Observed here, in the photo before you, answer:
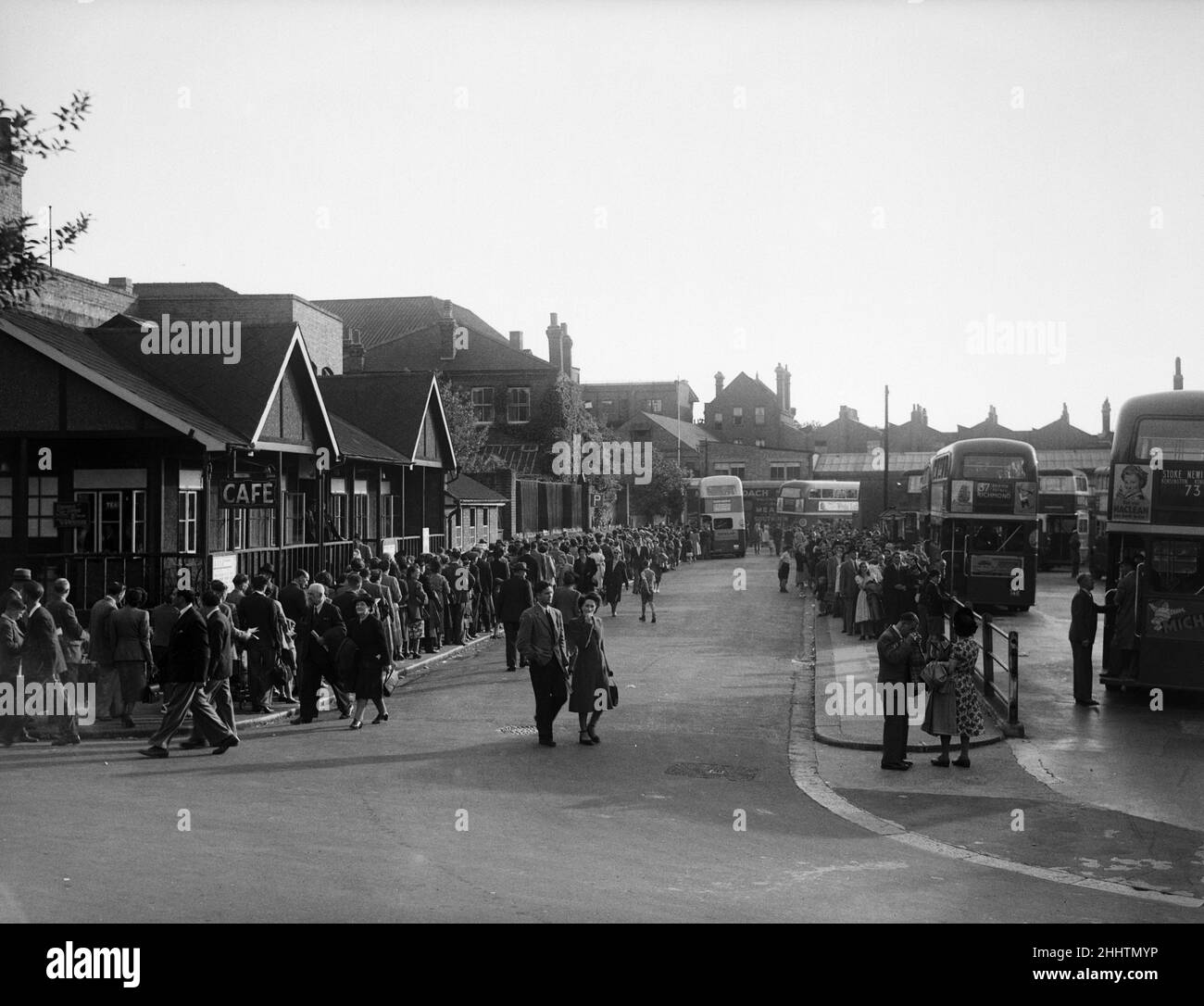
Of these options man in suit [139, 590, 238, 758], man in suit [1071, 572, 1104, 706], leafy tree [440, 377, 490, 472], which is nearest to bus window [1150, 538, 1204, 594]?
man in suit [1071, 572, 1104, 706]

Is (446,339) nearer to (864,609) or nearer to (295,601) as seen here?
(864,609)

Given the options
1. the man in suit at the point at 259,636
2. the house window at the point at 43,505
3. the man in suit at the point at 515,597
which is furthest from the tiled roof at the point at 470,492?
the man in suit at the point at 259,636

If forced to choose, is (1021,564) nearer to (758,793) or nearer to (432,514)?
(432,514)

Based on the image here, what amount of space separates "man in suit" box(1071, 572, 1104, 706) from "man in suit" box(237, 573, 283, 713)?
1045 cm

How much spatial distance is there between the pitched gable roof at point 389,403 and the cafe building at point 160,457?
11.2 feet

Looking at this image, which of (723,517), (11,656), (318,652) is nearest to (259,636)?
(318,652)

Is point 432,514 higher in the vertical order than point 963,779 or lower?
higher

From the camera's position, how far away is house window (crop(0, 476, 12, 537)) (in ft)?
62.2

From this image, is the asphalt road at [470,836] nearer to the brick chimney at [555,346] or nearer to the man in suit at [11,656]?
the man in suit at [11,656]

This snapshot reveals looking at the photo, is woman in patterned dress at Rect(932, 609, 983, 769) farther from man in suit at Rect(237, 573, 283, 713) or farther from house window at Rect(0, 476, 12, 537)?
house window at Rect(0, 476, 12, 537)

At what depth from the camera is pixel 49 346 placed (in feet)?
56.7
